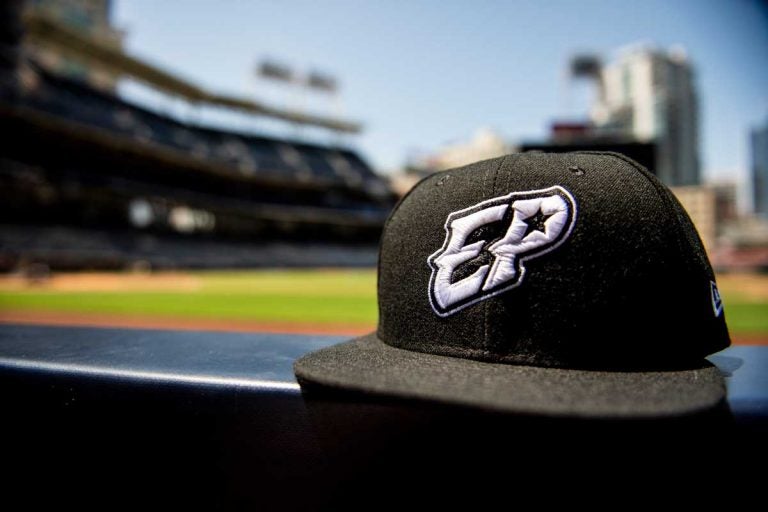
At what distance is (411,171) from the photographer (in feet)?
151

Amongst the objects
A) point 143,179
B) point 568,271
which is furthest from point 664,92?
point 568,271

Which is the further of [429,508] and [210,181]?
[210,181]

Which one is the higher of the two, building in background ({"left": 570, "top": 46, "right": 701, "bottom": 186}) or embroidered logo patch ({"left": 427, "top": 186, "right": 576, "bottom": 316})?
building in background ({"left": 570, "top": 46, "right": 701, "bottom": 186})

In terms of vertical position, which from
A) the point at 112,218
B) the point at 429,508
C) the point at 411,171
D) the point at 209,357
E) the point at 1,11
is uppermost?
the point at 1,11

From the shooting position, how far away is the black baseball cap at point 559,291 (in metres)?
0.59

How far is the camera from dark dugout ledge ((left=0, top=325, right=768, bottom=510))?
0.42 metres

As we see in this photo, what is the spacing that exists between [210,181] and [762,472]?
29.3m

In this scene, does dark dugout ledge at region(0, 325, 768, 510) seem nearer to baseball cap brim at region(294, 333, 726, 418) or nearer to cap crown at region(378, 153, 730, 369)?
baseball cap brim at region(294, 333, 726, 418)

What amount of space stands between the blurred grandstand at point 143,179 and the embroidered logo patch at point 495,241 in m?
17.0

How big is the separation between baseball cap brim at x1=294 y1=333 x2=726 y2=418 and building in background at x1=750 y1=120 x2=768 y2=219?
201 feet

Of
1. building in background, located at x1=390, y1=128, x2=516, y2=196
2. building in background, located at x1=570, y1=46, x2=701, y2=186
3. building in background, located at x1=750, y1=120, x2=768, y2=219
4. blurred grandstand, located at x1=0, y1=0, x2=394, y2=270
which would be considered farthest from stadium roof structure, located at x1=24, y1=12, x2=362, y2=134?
building in background, located at x1=750, y1=120, x2=768, y2=219

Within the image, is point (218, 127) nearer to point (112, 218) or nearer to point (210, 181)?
point (210, 181)

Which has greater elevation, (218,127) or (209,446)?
(218,127)

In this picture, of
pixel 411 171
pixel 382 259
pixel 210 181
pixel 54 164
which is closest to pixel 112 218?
pixel 54 164
